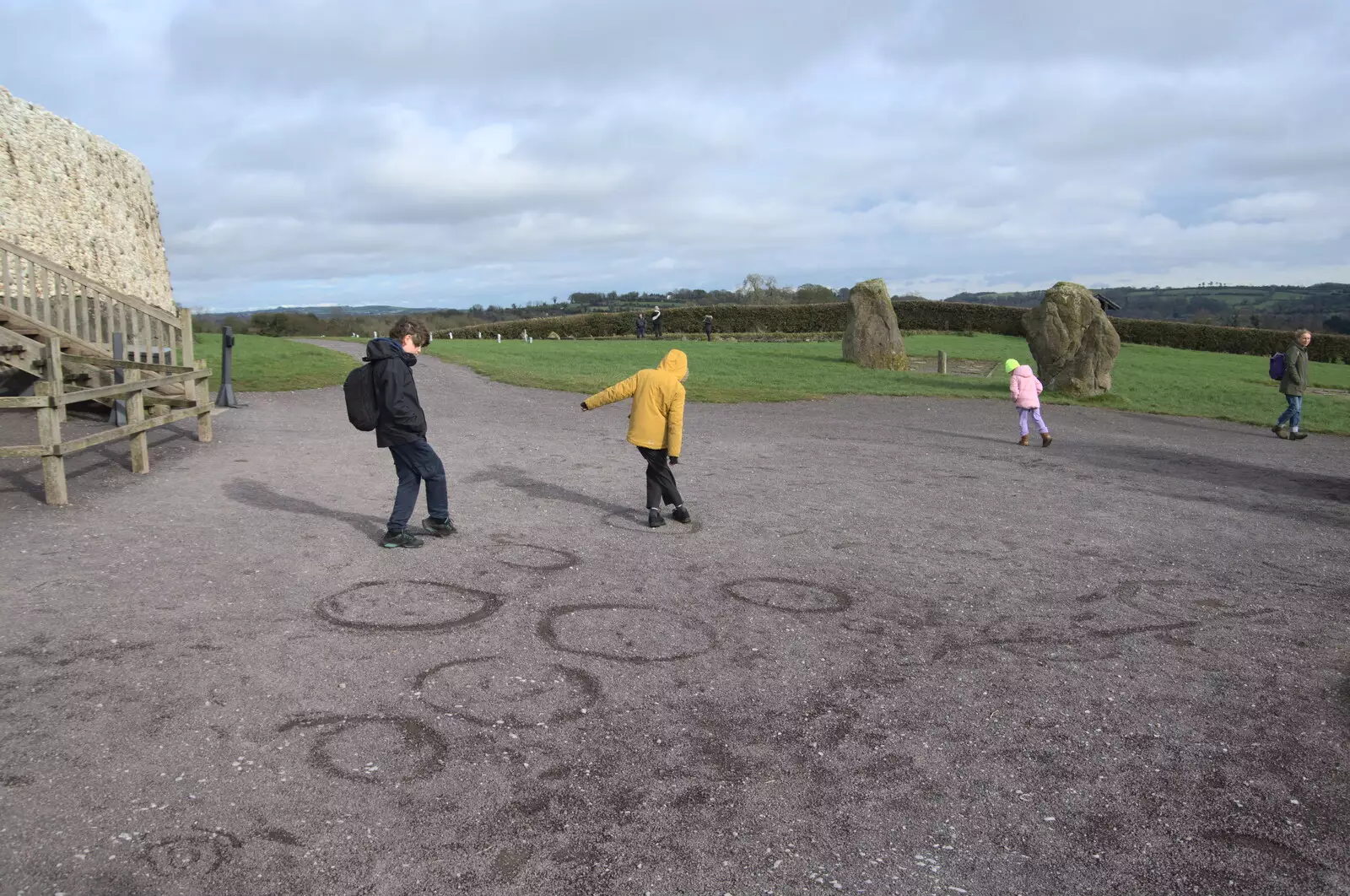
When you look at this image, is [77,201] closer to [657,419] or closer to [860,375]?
[860,375]

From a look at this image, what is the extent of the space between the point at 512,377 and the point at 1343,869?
2262 cm

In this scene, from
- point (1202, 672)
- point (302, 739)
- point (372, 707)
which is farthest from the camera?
point (1202, 672)

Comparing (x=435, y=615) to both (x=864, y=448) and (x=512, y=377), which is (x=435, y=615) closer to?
(x=864, y=448)

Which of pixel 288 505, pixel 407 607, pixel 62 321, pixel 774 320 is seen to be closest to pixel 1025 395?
pixel 288 505

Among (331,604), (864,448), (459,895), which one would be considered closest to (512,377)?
(864,448)

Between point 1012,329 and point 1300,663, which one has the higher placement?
point 1012,329

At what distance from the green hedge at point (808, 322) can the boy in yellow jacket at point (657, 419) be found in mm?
46566

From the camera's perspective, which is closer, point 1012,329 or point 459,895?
point 459,895

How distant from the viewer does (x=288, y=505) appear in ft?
31.6

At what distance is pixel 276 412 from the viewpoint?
56.1ft

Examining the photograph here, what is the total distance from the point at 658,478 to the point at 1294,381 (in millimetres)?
14333

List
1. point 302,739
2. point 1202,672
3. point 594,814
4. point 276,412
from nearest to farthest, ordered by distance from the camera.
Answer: point 594,814 < point 302,739 < point 1202,672 < point 276,412

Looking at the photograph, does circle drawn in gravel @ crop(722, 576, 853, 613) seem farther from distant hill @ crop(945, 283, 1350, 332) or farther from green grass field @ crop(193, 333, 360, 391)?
distant hill @ crop(945, 283, 1350, 332)

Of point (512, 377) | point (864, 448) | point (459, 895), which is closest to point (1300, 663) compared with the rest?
point (459, 895)
